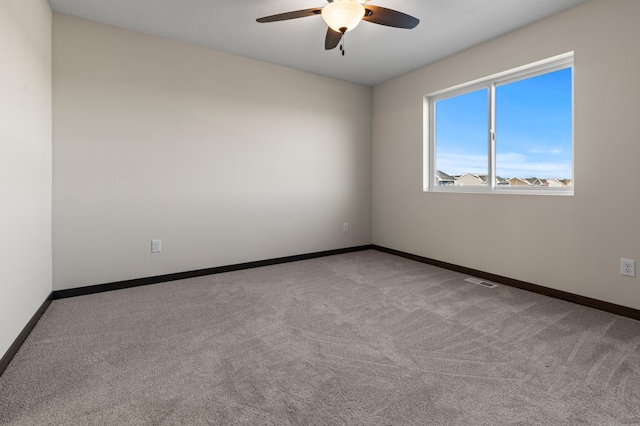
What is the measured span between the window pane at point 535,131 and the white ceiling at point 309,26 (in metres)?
0.58

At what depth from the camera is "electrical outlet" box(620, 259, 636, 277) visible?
2.34m

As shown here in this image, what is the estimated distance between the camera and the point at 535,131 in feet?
9.89

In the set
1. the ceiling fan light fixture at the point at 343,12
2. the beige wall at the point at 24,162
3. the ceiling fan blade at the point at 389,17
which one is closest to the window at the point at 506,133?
the ceiling fan blade at the point at 389,17

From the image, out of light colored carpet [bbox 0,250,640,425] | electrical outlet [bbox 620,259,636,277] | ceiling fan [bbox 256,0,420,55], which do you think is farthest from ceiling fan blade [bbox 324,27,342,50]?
electrical outlet [bbox 620,259,636,277]

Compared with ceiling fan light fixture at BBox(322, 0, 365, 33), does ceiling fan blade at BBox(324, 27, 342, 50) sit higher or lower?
higher

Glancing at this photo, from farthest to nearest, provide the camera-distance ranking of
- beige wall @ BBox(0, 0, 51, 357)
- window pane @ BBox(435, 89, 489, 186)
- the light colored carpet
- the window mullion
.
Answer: window pane @ BBox(435, 89, 489, 186), the window mullion, beige wall @ BBox(0, 0, 51, 357), the light colored carpet

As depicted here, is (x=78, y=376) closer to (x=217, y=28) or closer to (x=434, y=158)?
(x=217, y=28)

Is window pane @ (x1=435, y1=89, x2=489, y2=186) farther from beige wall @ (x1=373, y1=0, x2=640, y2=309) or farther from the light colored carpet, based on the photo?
the light colored carpet

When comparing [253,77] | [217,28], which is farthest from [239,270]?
[217,28]

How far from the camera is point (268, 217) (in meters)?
3.90

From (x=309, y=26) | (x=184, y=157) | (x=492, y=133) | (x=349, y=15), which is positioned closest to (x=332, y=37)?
(x=349, y=15)

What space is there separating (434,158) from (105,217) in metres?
3.68

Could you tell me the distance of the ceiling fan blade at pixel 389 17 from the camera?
2.08 metres

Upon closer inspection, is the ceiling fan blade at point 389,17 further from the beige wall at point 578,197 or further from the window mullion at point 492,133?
the window mullion at point 492,133
